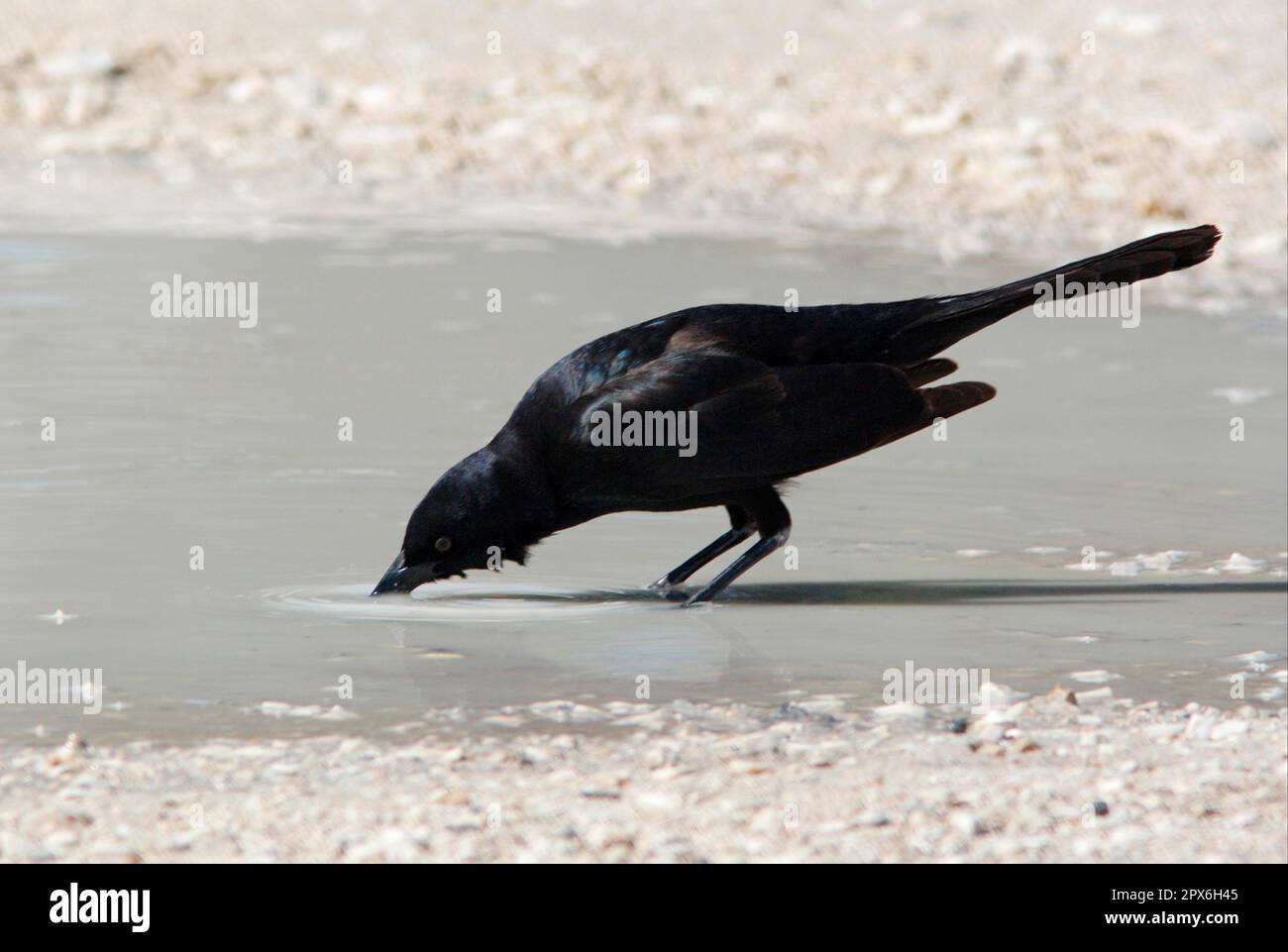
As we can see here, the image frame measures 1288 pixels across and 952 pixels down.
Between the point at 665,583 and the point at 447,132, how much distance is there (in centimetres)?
940

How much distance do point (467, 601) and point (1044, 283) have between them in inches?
70.3

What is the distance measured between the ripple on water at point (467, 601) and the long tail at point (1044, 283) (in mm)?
1022

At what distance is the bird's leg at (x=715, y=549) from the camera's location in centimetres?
615

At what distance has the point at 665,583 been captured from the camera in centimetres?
616

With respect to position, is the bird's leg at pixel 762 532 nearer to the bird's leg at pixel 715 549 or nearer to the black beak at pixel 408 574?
the bird's leg at pixel 715 549

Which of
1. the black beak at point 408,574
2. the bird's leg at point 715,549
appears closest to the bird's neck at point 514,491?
the black beak at point 408,574

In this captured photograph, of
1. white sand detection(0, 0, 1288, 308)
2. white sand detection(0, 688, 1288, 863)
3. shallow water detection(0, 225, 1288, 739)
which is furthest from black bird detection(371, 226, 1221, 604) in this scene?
white sand detection(0, 0, 1288, 308)

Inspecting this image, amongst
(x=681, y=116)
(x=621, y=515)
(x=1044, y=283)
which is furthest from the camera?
(x=681, y=116)

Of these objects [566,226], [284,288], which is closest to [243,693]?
[284,288]

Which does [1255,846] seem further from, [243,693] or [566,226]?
[566,226]

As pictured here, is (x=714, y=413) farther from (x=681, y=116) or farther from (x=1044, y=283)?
(x=681, y=116)

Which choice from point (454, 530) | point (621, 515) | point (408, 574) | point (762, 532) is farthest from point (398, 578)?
point (621, 515)

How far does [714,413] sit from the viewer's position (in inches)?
231

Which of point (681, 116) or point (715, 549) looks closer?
point (715, 549)
